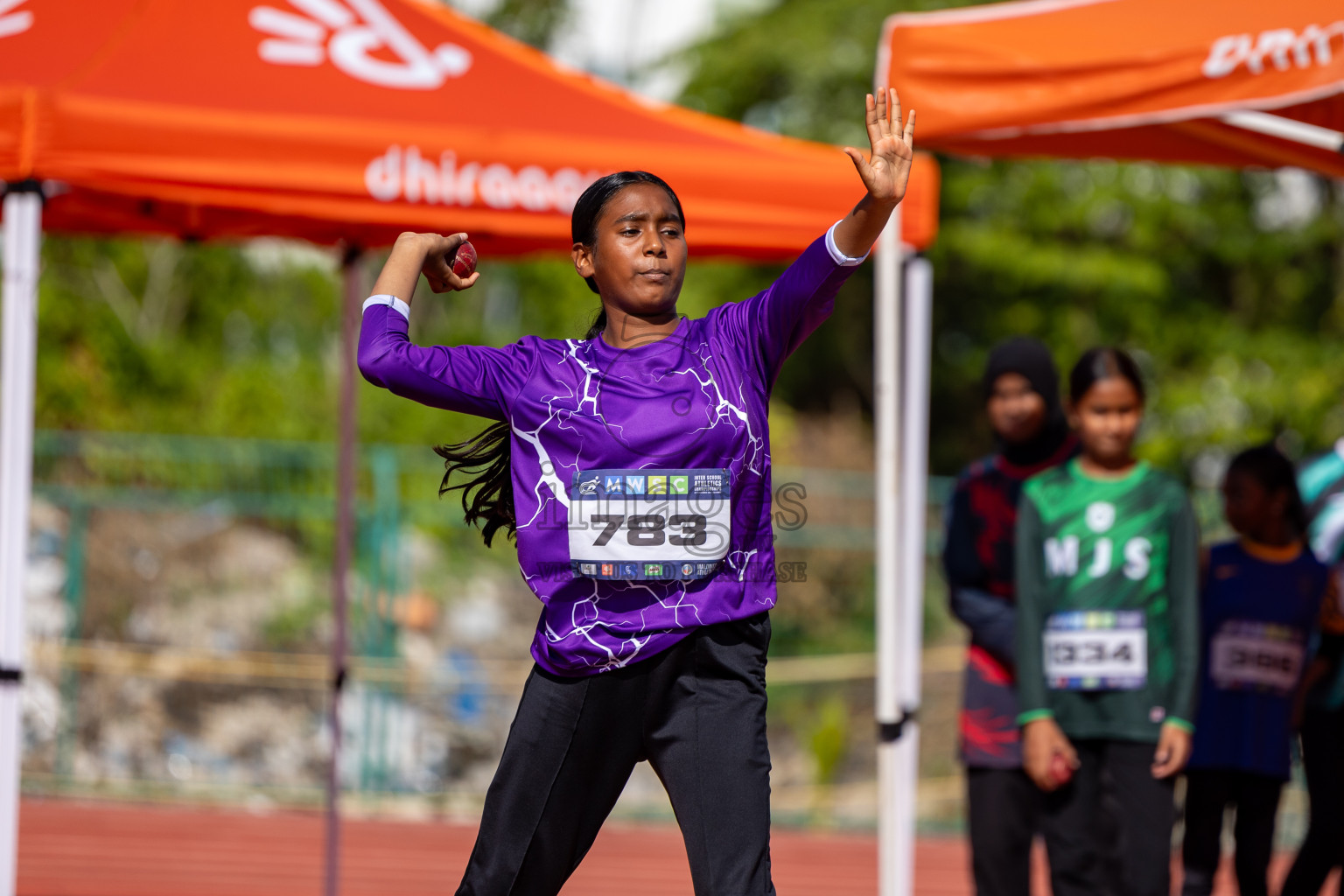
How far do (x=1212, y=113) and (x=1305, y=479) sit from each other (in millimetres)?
1659

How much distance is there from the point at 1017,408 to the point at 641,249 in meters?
1.95

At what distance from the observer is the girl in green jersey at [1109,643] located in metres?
3.58

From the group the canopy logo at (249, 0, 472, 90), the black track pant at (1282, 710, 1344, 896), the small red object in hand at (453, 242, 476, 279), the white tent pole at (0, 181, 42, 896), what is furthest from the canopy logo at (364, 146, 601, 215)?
the black track pant at (1282, 710, 1344, 896)

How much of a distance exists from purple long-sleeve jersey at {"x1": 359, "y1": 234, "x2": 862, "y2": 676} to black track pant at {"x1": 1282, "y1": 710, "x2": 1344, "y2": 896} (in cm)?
254

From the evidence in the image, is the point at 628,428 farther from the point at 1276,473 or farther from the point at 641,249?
the point at 1276,473

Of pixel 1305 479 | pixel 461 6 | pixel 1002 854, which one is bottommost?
pixel 1002 854

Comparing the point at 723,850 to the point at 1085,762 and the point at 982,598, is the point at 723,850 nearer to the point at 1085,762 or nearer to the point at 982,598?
the point at 1085,762

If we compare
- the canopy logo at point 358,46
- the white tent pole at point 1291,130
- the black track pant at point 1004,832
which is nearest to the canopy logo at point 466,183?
the canopy logo at point 358,46

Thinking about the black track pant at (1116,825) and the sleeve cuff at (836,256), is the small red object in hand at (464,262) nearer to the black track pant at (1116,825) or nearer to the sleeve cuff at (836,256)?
the sleeve cuff at (836,256)

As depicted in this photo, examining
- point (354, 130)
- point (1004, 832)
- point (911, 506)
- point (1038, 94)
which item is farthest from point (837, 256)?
point (1004, 832)

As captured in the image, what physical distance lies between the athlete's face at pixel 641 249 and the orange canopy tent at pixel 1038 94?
56.7 inches

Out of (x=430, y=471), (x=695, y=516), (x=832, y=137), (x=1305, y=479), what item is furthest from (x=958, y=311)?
(x=695, y=516)

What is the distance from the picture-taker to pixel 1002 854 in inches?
153

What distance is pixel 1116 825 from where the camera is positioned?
3.64 meters
